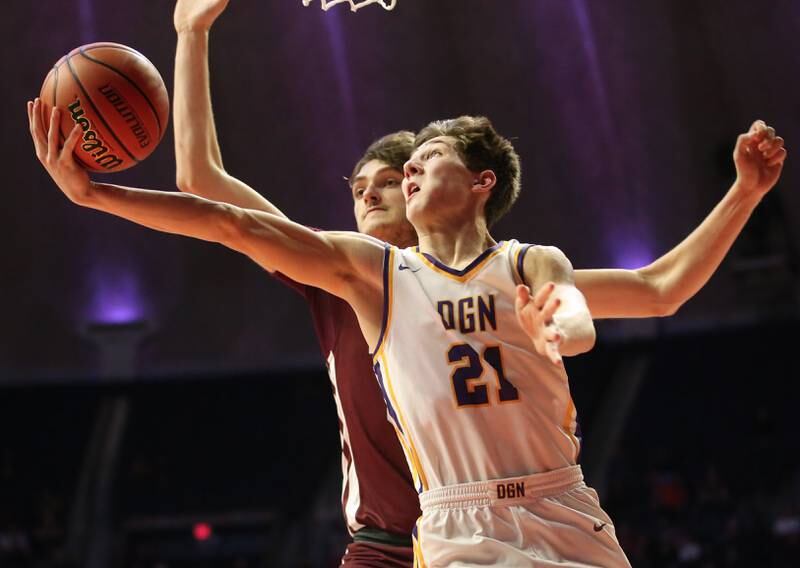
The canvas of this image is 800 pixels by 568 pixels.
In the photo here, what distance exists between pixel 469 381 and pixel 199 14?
1.69 metres

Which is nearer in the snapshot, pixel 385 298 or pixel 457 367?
pixel 457 367

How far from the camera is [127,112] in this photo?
2918 mm

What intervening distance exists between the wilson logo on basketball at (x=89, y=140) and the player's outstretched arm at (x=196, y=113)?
0.54 meters

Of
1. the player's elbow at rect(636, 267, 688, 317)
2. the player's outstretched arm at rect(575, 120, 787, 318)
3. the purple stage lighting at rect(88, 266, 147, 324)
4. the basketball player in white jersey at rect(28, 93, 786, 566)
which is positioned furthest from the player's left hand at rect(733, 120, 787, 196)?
the purple stage lighting at rect(88, 266, 147, 324)

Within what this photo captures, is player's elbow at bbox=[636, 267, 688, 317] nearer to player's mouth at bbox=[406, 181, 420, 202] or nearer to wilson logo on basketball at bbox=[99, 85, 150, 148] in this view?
player's mouth at bbox=[406, 181, 420, 202]

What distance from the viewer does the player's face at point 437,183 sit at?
2740mm

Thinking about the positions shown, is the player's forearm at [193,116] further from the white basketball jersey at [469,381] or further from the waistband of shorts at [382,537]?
the waistband of shorts at [382,537]

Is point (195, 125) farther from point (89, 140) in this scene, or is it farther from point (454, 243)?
point (454, 243)

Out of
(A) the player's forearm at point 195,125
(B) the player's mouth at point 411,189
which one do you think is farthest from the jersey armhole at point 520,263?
(A) the player's forearm at point 195,125

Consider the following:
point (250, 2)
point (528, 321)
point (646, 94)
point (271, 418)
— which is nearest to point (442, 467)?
point (528, 321)

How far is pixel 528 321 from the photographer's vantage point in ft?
7.00

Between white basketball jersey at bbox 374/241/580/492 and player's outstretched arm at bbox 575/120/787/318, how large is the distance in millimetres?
473

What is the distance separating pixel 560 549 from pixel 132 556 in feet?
45.7

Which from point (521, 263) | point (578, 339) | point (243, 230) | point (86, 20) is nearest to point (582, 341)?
point (578, 339)
